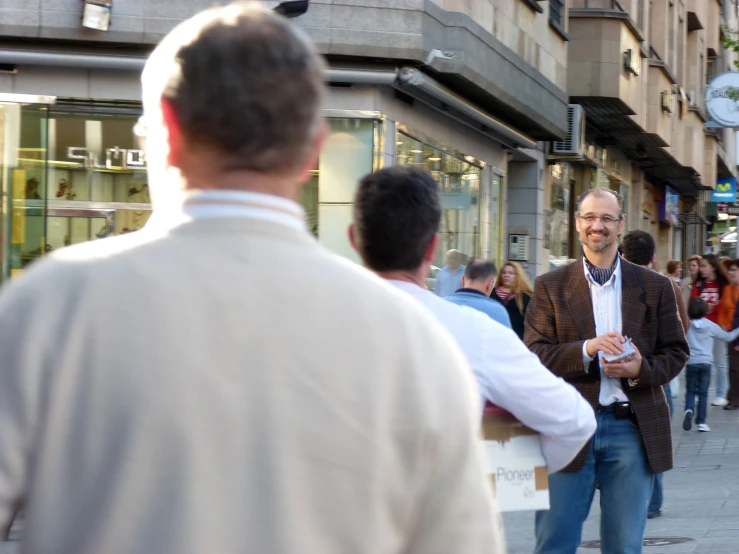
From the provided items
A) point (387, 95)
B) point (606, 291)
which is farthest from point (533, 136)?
point (606, 291)

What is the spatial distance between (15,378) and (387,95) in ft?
44.5

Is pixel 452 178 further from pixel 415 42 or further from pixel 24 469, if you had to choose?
pixel 24 469

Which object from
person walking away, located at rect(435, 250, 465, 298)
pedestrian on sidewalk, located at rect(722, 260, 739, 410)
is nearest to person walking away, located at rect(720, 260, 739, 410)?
pedestrian on sidewalk, located at rect(722, 260, 739, 410)

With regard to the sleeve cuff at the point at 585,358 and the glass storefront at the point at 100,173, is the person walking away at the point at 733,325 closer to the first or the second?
the glass storefront at the point at 100,173

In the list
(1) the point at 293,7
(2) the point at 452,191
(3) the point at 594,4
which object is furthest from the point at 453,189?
(3) the point at 594,4

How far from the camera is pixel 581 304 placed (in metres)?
5.33

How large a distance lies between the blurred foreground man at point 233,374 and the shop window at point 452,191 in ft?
44.7

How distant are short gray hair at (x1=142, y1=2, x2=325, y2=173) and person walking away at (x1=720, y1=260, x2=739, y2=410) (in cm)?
1478

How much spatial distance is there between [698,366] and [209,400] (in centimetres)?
1279

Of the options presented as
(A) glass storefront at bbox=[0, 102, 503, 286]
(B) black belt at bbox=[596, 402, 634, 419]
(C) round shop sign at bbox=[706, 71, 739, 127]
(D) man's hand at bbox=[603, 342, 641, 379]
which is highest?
(C) round shop sign at bbox=[706, 71, 739, 127]

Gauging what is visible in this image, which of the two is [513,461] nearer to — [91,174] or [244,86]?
[244,86]

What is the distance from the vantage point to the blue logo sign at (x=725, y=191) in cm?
4175

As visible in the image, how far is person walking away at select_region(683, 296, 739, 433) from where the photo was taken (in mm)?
13648

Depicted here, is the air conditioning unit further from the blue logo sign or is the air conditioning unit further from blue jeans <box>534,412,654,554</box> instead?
the blue logo sign
